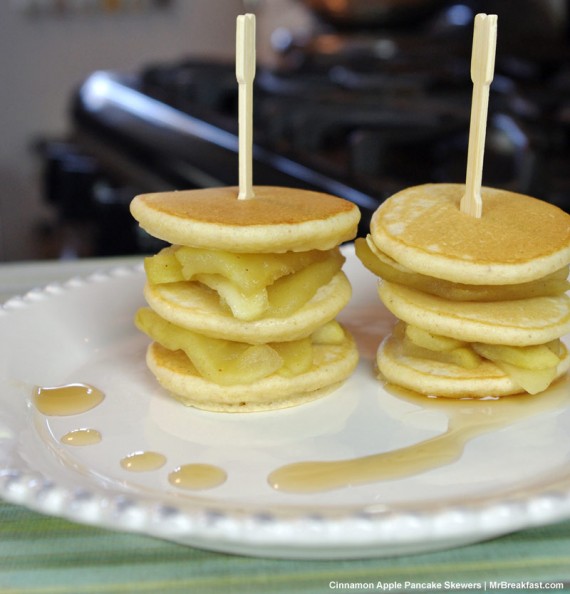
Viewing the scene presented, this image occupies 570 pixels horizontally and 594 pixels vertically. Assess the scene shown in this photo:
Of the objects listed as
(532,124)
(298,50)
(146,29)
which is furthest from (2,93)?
(532,124)

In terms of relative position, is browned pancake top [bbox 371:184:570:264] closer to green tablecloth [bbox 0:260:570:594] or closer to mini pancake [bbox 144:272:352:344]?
mini pancake [bbox 144:272:352:344]

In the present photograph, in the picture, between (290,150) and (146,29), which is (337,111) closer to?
(290,150)

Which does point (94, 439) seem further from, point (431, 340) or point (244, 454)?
point (431, 340)

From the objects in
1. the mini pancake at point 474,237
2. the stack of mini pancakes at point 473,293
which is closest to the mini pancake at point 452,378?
the stack of mini pancakes at point 473,293

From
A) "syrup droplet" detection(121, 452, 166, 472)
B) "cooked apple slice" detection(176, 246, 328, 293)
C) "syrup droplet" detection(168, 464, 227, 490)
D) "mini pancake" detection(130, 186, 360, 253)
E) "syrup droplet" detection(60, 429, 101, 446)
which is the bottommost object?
"syrup droplet" detection(60, 429, 101, 446)

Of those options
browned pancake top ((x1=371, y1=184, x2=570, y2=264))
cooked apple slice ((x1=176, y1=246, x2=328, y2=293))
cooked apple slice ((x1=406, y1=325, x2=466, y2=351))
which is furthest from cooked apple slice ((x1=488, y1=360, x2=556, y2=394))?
cooked apple slice ((x1=176, y1=246, x2=328, y2=293))

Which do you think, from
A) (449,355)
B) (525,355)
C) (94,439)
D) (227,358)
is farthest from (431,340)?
(94,439)

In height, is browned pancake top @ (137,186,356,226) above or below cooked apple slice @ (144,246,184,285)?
above
